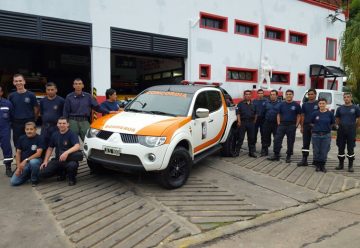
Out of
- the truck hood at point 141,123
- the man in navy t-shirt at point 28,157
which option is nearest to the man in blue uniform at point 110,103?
the truck hood at point 141,123

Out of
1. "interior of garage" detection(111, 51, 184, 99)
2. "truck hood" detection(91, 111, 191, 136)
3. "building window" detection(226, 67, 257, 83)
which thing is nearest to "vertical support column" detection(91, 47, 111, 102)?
"interior of garage" detection(111, 51, 184, 99)

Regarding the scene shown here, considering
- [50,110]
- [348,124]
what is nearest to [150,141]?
[50,110]

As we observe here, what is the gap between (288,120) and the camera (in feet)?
26.4

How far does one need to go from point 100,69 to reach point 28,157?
9455 mm

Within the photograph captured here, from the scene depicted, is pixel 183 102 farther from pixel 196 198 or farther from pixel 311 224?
pixel 311 224

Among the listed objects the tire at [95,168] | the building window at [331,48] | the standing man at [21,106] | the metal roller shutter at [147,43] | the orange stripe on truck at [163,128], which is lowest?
the tire at [95,168]

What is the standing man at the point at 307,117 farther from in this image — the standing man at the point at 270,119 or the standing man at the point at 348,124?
the standing man at the point at 270,119

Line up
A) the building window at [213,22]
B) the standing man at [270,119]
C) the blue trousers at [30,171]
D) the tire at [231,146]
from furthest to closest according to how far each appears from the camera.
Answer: the building window at [213,22]
the standing man at [270,119]
the tire at [231,146]
the blue trousers at [30,171]

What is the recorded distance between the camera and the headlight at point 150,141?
5234 millimetres

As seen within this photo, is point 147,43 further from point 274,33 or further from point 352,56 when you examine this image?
point 274,33

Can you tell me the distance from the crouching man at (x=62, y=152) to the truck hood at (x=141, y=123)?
1.54ft

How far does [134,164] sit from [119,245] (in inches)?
64.7

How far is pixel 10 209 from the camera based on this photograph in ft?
15.6

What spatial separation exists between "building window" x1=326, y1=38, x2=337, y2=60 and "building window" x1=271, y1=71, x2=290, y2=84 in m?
5.09
